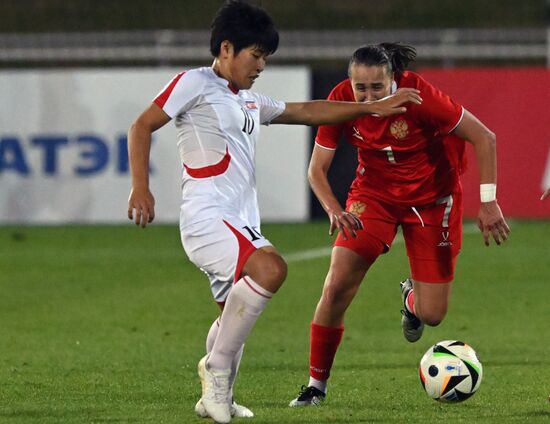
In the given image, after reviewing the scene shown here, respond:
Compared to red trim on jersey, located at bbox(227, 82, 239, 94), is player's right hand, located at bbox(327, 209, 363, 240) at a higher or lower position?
lower

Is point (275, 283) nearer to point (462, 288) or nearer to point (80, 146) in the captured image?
point (462, 288)

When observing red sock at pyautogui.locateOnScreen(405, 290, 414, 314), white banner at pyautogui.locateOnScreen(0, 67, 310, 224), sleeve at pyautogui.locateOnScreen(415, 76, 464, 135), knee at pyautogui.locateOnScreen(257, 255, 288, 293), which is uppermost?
sleeve at pyautogui.locateOnScreen(415, 76, 464, 135)

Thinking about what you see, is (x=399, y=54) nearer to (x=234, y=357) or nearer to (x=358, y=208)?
(x=358, y=208)

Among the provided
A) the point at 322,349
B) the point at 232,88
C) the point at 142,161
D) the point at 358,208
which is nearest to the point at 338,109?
the point at 232,88

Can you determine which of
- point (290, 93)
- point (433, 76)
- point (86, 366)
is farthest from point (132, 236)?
point (86, 366)

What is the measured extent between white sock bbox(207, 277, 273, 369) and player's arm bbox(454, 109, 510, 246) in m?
1.28

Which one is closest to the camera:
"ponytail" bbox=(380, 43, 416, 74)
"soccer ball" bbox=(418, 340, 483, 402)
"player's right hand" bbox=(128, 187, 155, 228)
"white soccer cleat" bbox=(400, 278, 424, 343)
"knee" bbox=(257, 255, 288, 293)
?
"player's right hand" bbox=(128, 187, 155, 228)

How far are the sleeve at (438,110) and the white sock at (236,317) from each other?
1586 millimetres

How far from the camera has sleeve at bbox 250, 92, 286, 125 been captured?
643cm

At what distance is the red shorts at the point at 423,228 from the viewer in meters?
7.44

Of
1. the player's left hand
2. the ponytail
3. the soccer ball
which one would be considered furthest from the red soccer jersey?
the soccer ball

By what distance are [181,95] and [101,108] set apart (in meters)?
13.0

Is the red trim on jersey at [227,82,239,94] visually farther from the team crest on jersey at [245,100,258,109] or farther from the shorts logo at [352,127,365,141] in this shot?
the shorts logo at [352,127,365,141]

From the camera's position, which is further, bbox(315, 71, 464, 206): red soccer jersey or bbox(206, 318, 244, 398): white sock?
bbox(315, 71, 464, 206): red soccer jersey
